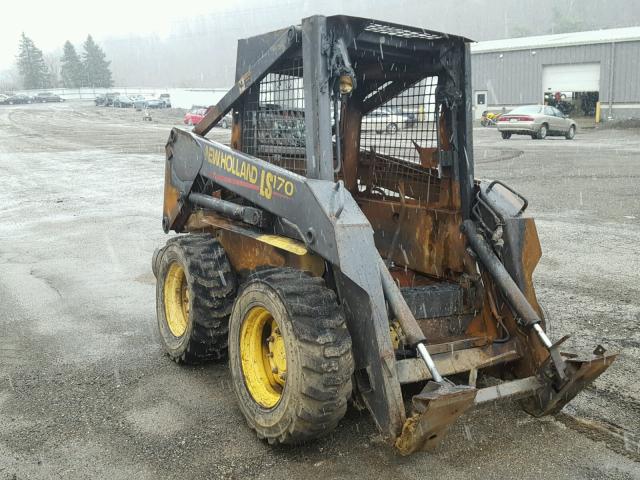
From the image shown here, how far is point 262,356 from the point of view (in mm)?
4234

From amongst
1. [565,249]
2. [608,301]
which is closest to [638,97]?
[565,249]

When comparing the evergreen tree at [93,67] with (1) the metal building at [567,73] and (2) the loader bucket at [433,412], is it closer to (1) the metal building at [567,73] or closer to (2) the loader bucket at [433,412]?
(1) the metal building at [567,73]

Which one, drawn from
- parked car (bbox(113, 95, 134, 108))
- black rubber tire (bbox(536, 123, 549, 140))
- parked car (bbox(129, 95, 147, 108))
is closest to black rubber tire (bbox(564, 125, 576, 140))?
black rubber tire (bbox(536, 123, 549, 140))

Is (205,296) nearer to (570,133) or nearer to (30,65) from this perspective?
(570,133)

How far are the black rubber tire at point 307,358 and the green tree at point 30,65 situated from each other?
97.6 metres

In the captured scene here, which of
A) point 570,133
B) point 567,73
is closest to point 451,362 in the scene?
point 570,133

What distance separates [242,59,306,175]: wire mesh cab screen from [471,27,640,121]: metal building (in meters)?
36.6

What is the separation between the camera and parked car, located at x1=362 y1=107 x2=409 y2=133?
5.13 metres

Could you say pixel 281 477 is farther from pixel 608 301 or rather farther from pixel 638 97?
pixel 638 97

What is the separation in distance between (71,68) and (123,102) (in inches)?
1304

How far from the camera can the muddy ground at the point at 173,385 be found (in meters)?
3.79

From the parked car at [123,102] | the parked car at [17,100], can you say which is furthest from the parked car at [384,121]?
the parked car at [17,100]

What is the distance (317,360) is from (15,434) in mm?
2072

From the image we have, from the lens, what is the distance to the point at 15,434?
423 centimetres
